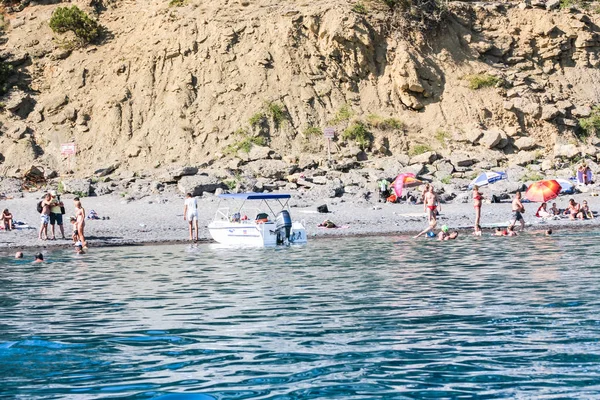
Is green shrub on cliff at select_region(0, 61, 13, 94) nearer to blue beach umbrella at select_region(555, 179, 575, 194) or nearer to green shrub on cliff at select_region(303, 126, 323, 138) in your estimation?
green shrub on cliff at select_region(303, 126, 323, 138)

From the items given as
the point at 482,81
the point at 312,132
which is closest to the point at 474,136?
the point at 482,81

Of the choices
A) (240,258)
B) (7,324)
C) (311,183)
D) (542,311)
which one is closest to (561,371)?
(542,311)

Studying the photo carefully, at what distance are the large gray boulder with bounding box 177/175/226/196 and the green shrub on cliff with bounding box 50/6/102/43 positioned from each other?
54.6 ft

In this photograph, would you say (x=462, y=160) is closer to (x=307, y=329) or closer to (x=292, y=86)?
(x=292, y=86)

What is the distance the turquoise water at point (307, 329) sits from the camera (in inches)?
317

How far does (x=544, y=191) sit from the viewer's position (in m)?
31.7

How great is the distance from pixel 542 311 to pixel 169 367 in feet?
17.9

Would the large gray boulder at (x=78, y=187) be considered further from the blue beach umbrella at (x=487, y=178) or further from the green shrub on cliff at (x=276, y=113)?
the blue beach umbrella at (x=487, y=178)

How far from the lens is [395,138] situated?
4378 centimetres

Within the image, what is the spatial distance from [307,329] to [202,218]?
2020cm

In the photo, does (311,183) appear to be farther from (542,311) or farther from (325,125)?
(542,311)

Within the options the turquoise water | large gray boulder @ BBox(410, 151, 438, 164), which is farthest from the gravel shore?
the turquoise water

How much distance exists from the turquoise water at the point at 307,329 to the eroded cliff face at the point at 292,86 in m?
23.7

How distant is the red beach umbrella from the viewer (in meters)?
31.5
